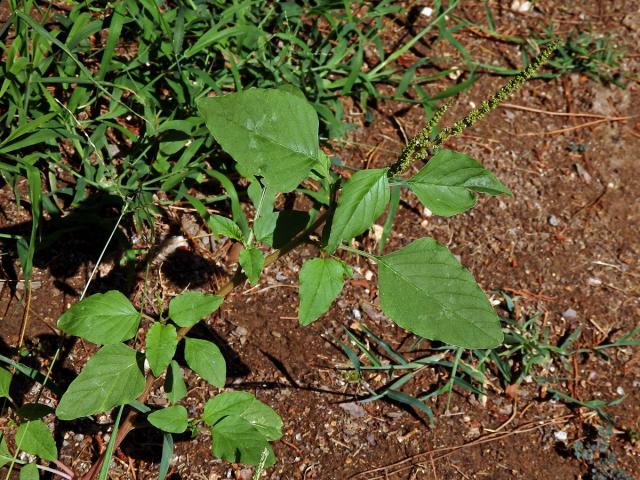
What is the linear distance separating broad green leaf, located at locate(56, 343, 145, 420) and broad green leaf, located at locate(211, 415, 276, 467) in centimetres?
22

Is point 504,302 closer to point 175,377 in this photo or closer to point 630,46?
point 175,377

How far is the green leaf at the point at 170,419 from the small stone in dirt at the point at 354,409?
62 centimetres

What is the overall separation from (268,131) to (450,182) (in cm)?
37

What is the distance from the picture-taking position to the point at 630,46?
3.37 m

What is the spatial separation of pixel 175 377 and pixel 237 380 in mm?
424

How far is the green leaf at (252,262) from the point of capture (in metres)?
1.52

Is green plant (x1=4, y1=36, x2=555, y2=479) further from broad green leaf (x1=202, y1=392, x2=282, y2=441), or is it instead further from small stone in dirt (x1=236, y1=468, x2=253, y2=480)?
small stone in dirt (x1=236, y1=468, x2=253, y2=480)

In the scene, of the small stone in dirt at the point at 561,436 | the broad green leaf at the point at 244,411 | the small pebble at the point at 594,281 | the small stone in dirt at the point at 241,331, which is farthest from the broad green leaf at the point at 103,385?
the small pebble at the point at 594,281

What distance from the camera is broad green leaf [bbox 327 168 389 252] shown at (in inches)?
54.1

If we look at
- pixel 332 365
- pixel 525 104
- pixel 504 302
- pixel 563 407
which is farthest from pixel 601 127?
pixel 332 365

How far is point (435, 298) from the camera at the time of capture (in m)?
1.44

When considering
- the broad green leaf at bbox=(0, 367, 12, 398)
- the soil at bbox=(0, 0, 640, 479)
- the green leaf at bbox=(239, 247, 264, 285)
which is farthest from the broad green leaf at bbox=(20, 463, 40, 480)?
the green leaf at bbox=(239, 247, 264, 285)

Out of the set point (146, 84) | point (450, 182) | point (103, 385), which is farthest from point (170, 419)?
point (146, 84)

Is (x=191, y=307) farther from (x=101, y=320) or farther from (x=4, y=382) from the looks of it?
(x=4, y=382)
